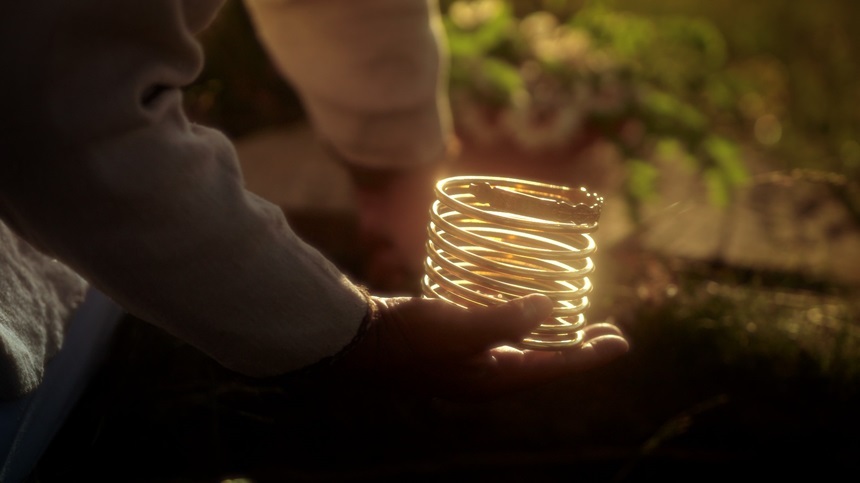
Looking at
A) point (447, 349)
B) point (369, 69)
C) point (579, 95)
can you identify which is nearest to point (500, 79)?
point (579, 95)

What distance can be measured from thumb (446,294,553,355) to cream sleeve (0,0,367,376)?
14 centimetres

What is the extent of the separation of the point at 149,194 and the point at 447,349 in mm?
409

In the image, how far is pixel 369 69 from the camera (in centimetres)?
204

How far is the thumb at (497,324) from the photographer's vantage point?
3.34 feet

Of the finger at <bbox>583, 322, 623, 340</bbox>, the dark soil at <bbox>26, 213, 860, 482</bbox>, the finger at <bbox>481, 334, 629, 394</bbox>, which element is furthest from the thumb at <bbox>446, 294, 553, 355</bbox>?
the dark soil at <bbox>26, 213, 860, 482</bbox>

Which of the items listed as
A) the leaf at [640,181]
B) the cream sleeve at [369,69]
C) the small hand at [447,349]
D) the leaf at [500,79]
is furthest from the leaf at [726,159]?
the small hand at [447,349]

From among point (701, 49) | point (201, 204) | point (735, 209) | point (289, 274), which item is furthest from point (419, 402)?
point (701, 49)

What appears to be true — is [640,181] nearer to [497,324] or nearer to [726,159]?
[726,159]

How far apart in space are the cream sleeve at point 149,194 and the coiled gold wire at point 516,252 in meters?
0.20

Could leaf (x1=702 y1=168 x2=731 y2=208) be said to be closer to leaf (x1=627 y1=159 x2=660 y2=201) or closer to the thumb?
leaf (x1=627 y1=159 x2=660 y2=201)

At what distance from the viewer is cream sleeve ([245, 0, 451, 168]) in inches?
78.5

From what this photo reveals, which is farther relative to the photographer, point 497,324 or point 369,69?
point 369,69

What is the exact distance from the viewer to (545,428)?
5.57ft

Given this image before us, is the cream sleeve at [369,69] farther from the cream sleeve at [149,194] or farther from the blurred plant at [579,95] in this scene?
the cream sleeve at [149,194]
